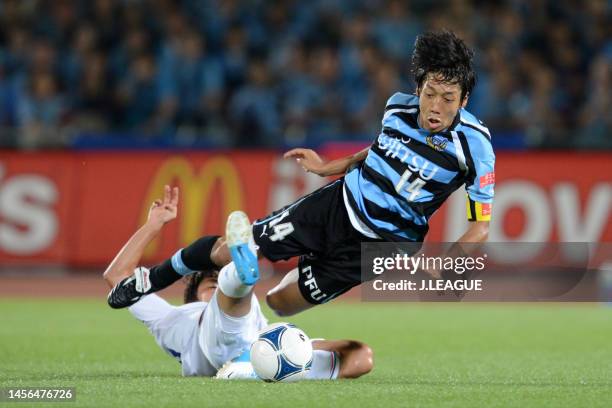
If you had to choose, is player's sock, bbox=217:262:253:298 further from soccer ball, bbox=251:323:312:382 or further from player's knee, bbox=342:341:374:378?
player's knee, bbox=342:341:374:378

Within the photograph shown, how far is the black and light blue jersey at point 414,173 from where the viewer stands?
645 centimetres

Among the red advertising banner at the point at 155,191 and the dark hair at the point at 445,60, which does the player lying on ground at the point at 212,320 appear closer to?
the dark hair at the point at 445,60

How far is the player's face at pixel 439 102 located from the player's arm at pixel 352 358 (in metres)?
1.41

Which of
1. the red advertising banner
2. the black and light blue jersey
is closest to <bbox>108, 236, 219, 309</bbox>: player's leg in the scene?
the black and light blue jersey

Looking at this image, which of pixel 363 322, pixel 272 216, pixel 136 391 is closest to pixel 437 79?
pixel 272 216

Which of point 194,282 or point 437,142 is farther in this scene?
point 194,282

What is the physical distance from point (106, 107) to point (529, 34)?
5921 millimetres

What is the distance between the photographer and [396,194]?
6.62m

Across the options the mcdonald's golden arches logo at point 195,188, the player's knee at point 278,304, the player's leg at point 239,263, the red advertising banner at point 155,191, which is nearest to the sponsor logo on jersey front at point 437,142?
the player's leg at point 239,263

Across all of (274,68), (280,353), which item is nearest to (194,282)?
(280,353)

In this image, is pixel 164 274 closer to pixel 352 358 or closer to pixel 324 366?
pixel 324 366

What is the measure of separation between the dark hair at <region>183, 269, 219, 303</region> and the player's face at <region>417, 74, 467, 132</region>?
6.01 feet

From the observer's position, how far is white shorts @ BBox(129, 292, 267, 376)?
6.51 m

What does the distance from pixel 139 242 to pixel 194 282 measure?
0.54 m
